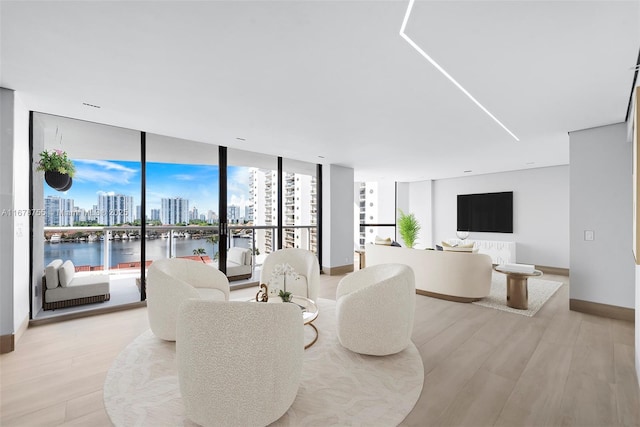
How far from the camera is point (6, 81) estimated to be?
260 centimetres

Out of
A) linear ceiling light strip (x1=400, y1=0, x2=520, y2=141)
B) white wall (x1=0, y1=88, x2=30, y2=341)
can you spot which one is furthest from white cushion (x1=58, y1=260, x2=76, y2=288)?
A: linear ceiling light strip (x1=400, y1=0, x2=520, y2=141)

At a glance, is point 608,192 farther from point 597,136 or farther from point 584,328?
point 584,328

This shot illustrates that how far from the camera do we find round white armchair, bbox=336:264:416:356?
262 cm

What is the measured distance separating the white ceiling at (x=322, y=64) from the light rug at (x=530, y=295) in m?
2.55

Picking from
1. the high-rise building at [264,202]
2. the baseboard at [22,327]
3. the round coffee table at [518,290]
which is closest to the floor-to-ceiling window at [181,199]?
the high-rise building at [264,202]

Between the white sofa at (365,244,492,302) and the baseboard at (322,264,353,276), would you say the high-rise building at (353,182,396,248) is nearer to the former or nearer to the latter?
the baseboard at (322,264,353,276)

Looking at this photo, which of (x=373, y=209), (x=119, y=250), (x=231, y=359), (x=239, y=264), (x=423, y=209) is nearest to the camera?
(x=231, y=359)

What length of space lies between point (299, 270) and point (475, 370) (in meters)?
2.44

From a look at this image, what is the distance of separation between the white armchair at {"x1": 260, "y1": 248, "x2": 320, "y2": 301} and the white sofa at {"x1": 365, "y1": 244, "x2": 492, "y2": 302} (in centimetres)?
194

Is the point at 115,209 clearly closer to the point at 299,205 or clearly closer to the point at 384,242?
the point at 299,205

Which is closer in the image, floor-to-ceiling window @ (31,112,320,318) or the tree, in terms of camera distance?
floor-to-ceiling window @ (31,112,320,318)

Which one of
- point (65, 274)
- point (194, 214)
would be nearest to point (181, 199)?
point (194, 214)

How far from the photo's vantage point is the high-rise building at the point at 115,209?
424 cm

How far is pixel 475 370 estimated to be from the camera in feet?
8.13
